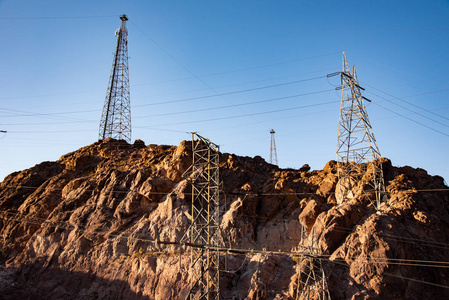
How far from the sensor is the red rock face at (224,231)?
1201 inches

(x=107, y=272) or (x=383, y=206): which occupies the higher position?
(x=383, y=206)

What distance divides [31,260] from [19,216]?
7309 millimetres

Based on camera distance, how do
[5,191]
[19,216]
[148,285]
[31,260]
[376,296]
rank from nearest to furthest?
[376,296]
[148,285]
[31,260]
[19,216]
[5,191]

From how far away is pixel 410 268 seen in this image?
30.0 meters

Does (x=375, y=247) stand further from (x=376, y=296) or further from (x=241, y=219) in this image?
(x=241, y=219)

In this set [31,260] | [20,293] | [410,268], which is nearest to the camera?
[410,268]

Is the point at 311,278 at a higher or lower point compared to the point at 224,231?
lower

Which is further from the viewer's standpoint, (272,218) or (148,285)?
(272,218)

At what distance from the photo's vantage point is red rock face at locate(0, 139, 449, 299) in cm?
3050

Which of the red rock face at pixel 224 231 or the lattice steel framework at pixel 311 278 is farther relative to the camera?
the red rock face at pixel 224 231

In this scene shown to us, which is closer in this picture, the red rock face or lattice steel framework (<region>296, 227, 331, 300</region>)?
lattice steel framework (<region>296, 227, 331, 300</region>)

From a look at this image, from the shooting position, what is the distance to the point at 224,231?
124 feet

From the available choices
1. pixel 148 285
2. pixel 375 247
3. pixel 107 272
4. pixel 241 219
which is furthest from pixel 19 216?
pixel 375 247

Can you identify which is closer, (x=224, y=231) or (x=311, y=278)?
(x=311, y=278)
